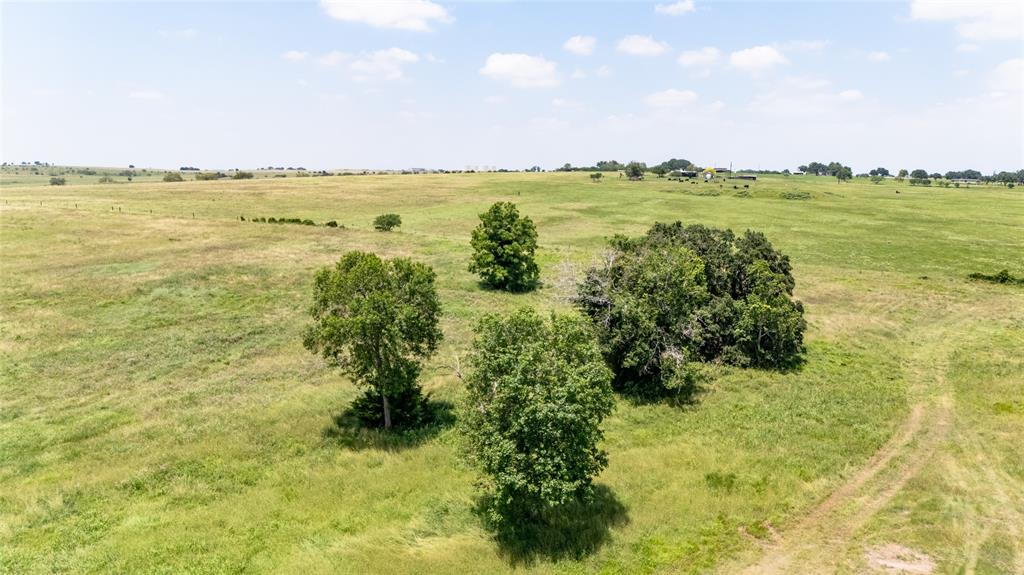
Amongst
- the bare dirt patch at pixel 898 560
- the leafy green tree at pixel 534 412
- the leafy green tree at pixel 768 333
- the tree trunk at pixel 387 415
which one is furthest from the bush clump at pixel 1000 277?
the tree trunk at pixel 387 415

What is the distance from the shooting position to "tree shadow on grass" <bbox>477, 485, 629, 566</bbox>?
22.3 metres

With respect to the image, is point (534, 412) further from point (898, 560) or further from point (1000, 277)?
point (1000, 277)

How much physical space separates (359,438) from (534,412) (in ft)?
49.6

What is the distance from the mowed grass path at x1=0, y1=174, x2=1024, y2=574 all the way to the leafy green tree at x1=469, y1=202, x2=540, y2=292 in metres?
3.03

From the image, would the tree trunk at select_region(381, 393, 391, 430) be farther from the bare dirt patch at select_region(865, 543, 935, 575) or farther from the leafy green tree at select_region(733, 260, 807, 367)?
the leafy green tree at select_region(733, 260, 807, 367)

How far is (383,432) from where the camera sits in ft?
109

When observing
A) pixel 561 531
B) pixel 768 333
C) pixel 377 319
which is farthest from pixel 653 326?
pixel 377 319

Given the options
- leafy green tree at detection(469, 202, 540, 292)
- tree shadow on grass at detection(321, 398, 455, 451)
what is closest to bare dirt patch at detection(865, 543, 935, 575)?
tree shadow on grass at detection(321, 398, 455, 451)

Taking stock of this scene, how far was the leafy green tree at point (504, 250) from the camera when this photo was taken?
2633 inches

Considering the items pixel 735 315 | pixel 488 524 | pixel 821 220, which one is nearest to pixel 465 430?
pixel 488 524

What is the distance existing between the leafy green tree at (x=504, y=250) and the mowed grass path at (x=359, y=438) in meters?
3.03

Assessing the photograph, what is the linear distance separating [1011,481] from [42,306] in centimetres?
7633

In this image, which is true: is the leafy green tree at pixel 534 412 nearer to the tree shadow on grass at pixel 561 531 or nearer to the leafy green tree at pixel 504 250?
the tree shadow on grass at pixel 561 531

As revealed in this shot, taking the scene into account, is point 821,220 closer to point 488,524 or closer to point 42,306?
point 488,524
